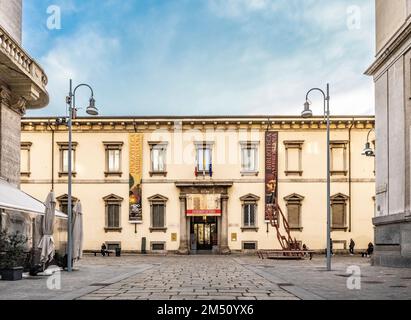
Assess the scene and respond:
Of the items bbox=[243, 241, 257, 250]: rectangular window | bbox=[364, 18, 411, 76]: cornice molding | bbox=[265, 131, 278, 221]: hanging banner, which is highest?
bbox=[364, 18, 411, 76]: cornice molding

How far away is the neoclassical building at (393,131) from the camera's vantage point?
22.8m

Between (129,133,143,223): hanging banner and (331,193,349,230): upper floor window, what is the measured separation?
15988mm

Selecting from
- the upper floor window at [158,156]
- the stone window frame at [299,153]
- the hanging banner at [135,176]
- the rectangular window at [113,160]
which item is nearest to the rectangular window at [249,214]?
the stone window frame at [299,153]

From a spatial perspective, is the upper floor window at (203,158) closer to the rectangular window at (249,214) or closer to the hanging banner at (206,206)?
the hanging banner at (206,206)

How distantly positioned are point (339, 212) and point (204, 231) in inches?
449

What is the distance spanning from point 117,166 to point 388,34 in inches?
998

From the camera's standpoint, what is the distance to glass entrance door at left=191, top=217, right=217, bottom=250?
4347 cm

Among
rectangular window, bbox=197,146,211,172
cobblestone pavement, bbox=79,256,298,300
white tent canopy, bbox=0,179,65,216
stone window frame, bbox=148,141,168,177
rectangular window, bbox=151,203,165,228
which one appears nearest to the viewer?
cobblestone pavement, bbox=79,256,298,300

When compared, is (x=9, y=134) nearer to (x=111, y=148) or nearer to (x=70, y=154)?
(x=70, y=154)

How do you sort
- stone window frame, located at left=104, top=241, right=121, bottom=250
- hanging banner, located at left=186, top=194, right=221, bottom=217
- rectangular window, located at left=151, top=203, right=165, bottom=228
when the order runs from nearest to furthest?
stone window frame, located at left=104, top=241, right=121, bottom=250
hanging banner, located at left=186, top=194, right=221, bottom=217
rectangular window, located at left=151, top=203, right=165, bottom=228

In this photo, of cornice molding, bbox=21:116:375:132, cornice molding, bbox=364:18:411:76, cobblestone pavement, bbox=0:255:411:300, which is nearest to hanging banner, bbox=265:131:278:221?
cornice molding, bbox=21:116:375:132

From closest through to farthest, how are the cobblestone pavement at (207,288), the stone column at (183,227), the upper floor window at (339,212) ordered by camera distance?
1. the cobblestone pavement at (207,288)
2. the upper floor window at (339,212)
3. the stone column at (183,227)

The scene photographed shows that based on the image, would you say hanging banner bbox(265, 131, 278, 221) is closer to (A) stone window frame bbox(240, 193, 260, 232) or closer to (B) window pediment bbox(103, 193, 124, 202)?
(A) stone window frame bbox(240, 193, 260, 232)

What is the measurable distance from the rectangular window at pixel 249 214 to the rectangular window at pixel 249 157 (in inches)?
116
